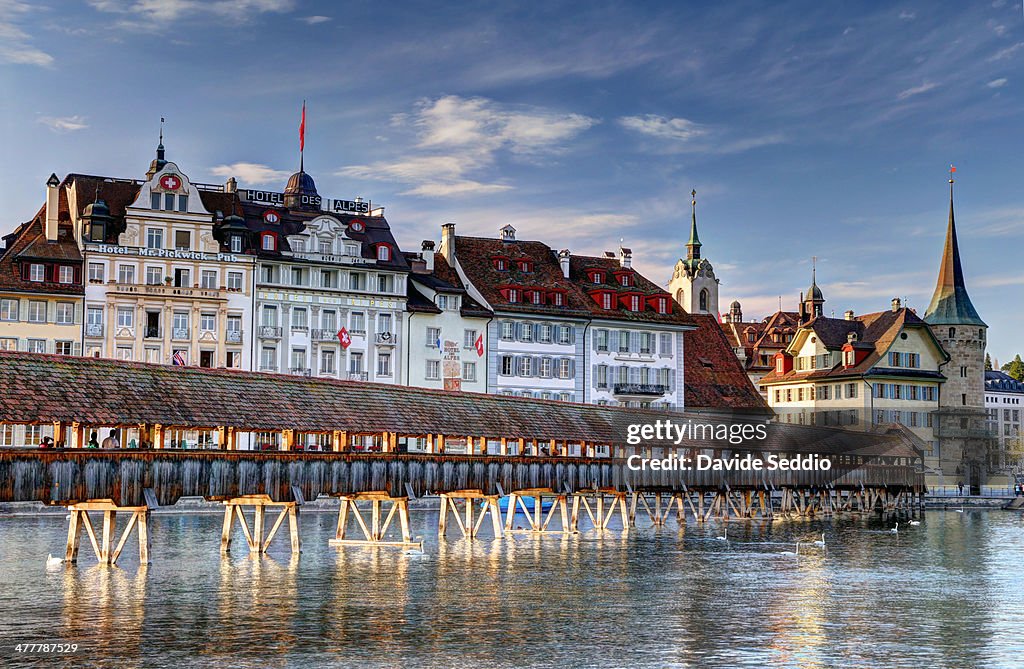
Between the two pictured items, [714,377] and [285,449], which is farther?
[714,377]

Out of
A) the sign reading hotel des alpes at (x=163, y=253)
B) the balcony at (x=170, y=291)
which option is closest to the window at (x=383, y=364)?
the balcony at (x=170, y=291)

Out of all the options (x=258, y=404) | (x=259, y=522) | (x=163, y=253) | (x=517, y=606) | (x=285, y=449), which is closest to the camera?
(x=517, y=606)

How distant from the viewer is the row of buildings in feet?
240

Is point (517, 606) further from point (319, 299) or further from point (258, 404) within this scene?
point (319, 299)

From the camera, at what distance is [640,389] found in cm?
8856

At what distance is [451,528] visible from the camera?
67812 millimetres

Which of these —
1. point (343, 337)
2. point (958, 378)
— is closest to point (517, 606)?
point (343, 337)

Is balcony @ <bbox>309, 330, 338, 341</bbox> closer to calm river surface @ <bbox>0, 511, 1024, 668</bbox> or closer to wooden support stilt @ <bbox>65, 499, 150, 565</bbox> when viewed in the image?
calm river surface @ <bbox>0, 511, 1024, 668</bbox>

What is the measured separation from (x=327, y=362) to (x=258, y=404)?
3424 centimetres

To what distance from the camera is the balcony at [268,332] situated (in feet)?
252

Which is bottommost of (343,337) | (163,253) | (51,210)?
(343,337)

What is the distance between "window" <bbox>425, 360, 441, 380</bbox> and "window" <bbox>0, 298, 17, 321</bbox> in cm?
2365
